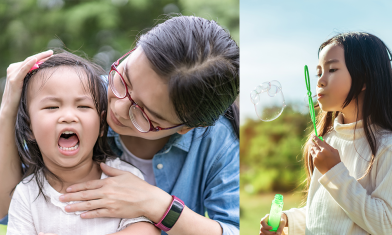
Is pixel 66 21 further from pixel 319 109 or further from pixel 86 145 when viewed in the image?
pixel 319 109

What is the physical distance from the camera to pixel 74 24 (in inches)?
132

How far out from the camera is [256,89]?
969mm

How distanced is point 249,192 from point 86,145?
1.71ft

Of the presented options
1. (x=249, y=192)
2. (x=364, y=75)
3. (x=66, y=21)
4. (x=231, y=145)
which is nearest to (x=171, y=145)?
(x=231, y=145)

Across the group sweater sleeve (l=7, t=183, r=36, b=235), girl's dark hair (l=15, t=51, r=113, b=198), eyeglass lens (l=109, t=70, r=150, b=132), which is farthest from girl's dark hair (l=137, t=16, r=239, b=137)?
sweater sleeve (l=7, t=183, r=36, b=235)

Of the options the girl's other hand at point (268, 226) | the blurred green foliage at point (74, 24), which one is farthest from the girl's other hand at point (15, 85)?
the blurred green foliage at point (74, 24)

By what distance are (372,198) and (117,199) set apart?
715 mm

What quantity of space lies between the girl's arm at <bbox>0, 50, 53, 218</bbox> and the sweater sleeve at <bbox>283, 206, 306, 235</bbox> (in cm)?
89

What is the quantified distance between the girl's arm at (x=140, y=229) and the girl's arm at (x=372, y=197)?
23.3 inches

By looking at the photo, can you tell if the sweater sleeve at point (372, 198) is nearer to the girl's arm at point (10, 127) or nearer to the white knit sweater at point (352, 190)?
the white knit sweater at point (352, 190)

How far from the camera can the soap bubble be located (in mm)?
948

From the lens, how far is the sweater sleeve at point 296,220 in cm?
89

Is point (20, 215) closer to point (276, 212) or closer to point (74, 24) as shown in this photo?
point (276, 212)

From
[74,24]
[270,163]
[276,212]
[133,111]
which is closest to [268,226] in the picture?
[276,212]
